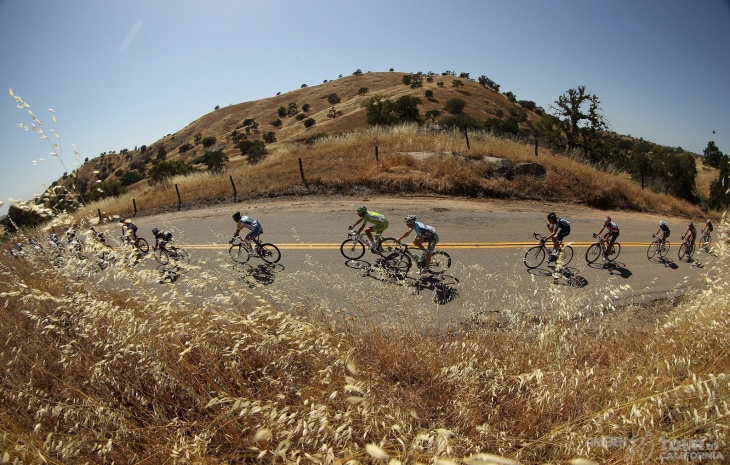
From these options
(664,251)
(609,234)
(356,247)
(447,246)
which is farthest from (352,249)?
(664,251)

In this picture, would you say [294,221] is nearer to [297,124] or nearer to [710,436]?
[710,436]

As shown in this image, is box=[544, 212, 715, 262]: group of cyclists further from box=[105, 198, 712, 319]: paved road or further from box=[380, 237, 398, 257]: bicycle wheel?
box=[380, 237, 398, 257]: bicycle wheel

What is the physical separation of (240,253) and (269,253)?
93 cm

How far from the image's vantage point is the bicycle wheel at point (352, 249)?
34.3 ft

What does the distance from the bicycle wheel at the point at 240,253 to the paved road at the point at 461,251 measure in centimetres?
63

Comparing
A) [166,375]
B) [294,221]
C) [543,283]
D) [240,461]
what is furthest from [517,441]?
[294,221]

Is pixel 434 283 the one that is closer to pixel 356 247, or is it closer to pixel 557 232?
pixel 356 247

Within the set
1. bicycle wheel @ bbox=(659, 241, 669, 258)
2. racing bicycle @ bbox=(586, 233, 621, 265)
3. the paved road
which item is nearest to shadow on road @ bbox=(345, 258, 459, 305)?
the paved road

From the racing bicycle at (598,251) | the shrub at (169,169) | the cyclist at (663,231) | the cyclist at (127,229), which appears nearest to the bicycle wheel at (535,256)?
the racing bicycle at (598,251)

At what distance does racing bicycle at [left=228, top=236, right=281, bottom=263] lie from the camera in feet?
33.2

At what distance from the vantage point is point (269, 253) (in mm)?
10242

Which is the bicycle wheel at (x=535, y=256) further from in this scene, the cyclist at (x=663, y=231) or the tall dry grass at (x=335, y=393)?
the tall dry grass at (x=335, y=393)

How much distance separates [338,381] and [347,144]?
797 inches

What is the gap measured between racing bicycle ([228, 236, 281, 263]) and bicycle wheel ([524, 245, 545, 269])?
25.0 ft
